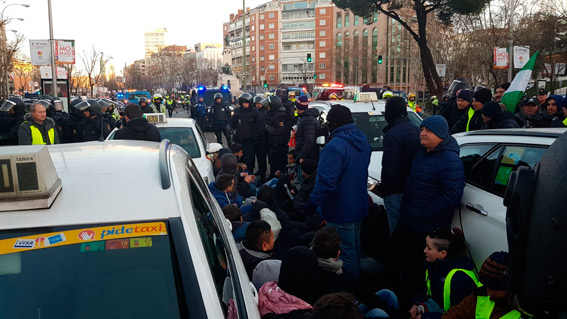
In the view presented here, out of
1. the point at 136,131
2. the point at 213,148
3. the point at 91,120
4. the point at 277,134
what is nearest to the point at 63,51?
the point at 91,120

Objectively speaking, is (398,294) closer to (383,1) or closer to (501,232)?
(501,232)

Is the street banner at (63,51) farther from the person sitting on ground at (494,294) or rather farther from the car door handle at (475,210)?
the person sitting on ground at (494,294)

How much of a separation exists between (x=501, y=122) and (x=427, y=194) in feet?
7.64

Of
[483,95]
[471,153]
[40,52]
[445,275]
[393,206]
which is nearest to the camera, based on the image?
[445,275]

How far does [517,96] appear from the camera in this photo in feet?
27.3

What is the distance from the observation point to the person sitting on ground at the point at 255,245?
4047 mm

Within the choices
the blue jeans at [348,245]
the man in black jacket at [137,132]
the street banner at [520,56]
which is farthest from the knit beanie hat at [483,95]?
the street banner at [520,56]

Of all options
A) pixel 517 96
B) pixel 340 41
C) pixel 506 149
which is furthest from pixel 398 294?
pixel 340 41

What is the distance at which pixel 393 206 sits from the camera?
497 centimetres

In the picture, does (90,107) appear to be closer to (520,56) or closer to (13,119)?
(13,119)

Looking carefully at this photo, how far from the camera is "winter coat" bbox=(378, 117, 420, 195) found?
4.73 meters

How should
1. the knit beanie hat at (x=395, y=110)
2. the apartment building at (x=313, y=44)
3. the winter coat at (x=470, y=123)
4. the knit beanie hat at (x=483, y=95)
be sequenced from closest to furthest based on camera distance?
the knit beanie hat at (x=395, y=110) → the knit beanie hat at (x=483, y=95) → the winter coat at (x=470, y=123) → the apartment building at (x=313, y=44)

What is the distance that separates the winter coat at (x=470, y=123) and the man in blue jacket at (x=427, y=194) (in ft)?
8.83

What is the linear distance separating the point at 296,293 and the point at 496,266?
128 cm
